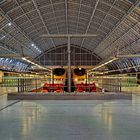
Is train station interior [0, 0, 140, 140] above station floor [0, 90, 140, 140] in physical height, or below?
above

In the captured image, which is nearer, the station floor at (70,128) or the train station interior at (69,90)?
the station floor at (70,128)

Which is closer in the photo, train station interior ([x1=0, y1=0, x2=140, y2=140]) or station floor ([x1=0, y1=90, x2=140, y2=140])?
station floor ([x1=0, y1=90, x2=140, y2=140])

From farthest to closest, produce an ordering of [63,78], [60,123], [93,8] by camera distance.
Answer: [93,8], [63,78], [60,123]

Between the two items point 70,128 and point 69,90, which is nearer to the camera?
point 70,128

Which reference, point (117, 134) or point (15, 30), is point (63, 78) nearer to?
point (15, 30)

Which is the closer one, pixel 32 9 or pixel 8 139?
pixel 8 139

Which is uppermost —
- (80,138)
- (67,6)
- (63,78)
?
(67,6)

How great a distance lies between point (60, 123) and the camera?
948 centimetres

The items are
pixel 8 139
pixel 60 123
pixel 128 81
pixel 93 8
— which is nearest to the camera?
pixel 8 139

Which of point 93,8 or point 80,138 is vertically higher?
point 93,8

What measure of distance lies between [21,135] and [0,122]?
2.34m

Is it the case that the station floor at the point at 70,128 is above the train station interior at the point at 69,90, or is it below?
below

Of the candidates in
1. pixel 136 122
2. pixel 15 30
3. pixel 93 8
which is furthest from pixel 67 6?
pixel 136 122

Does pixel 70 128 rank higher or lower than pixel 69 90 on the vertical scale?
lower
